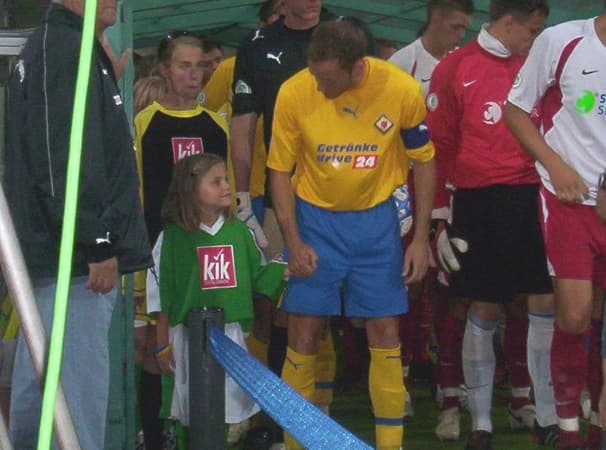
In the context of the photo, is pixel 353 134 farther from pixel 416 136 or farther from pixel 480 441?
pixel 480 441

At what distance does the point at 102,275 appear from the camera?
4445mm

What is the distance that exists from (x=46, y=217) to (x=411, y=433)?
3099mm

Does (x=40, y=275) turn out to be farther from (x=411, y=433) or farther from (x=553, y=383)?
(x=411, y=433)

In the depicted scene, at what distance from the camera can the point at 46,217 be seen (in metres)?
4.43

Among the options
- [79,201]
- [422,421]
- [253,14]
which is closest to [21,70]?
[79,201]

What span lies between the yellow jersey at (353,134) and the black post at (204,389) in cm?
101

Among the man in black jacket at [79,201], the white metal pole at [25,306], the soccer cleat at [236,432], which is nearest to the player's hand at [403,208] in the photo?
the soccer cleat at [236,432]

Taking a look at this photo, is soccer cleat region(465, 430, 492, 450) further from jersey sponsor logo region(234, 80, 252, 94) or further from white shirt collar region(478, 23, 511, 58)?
jersey sponsor logo region(234, 80, 252, 94)

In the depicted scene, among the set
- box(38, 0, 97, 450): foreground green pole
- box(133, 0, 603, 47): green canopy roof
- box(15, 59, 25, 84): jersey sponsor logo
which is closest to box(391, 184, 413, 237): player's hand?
box(15, 59, 25, 84): jersey sponsor logo

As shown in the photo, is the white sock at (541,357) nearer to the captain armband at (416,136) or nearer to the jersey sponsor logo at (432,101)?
the captain armband at (416,136)

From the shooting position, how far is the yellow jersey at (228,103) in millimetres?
6840

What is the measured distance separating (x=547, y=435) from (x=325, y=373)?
0.97 meters

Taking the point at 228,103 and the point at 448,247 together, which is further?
the point at 228,103

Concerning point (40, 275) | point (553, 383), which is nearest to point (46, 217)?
point (40, 275)
